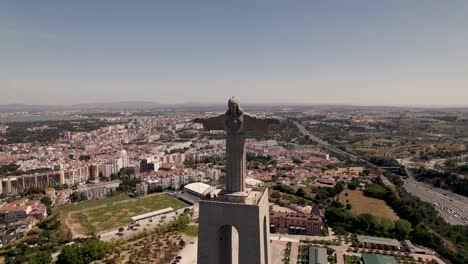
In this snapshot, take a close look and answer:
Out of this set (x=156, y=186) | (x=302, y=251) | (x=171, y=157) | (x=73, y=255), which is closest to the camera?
(x=73, y=255)

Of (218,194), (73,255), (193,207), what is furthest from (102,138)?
(218,194)

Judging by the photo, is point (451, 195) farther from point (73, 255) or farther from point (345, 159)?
point (73, 255)

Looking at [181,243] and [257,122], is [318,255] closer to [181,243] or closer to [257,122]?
[181,243]

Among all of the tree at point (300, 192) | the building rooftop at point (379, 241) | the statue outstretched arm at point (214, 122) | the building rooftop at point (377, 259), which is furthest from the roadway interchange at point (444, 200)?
the statue outstretched arm at point (214, 122)

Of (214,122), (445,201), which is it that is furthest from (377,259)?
(445,201)

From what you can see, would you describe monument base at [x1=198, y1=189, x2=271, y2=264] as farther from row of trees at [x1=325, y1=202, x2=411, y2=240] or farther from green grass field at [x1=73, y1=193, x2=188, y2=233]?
green grass field at [x1=73, y1=193, x2=188, y2=233]

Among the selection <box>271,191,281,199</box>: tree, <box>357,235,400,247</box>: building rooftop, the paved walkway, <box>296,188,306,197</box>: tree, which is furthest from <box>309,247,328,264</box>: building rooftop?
<box>296,188,306,197</box>: tree
